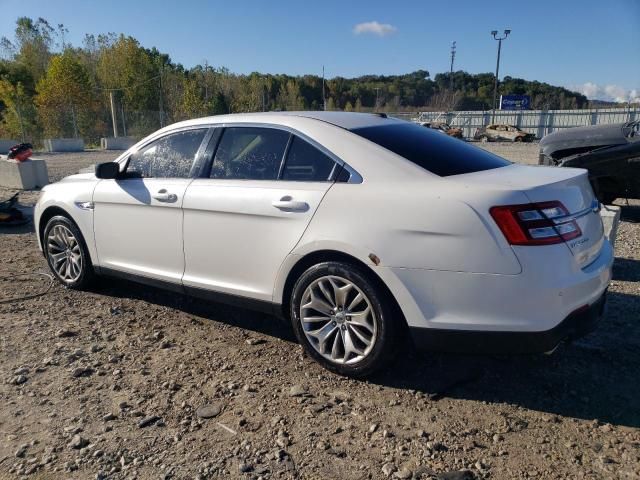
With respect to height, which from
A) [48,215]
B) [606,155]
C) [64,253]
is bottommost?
[64,253]

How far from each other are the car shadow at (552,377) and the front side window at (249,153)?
4.19 feet

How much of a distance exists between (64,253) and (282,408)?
3.16 metres

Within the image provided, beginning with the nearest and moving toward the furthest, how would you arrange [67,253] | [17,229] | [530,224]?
[530,224]
[67,253]
[17,229]

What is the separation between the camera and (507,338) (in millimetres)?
2758

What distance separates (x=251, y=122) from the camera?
384cm

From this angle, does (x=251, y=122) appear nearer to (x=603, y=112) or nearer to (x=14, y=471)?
(x=14, y=471)

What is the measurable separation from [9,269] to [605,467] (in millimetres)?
5921

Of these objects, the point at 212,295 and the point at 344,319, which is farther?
the point at 212,295

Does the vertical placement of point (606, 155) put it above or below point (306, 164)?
below

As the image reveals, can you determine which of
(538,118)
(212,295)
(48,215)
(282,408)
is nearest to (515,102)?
(538,118)

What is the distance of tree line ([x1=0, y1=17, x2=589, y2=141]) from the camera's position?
39250mm

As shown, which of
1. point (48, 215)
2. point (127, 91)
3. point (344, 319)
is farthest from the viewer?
point (127, 91)

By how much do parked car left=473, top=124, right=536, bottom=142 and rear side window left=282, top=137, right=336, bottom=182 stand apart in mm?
38236

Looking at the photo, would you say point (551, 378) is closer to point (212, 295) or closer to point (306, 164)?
point (306, 164)
